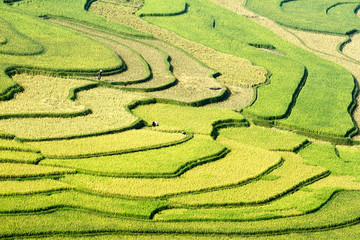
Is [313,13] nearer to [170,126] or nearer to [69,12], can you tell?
[69,12]

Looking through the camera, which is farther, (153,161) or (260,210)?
(153,161)

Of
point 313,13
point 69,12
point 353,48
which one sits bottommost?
point 69,12

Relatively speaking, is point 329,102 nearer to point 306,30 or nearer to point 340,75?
point 340,75

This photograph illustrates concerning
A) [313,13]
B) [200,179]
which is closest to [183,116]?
[200,179]

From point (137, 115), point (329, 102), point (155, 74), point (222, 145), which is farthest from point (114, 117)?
point (329, 102)

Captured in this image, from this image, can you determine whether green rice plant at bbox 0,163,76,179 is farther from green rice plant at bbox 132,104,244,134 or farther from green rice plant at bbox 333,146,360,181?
green rice plant at bbox 333,146,360,181

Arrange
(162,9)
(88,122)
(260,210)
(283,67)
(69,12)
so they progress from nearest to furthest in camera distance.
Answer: (260,210) → (88,122) → (283,67) → (69,12) → (162,9)

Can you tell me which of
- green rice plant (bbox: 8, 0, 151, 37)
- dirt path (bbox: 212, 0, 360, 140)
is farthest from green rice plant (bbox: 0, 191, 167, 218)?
dirt path (bbox: 212, 0, 360, 140)
